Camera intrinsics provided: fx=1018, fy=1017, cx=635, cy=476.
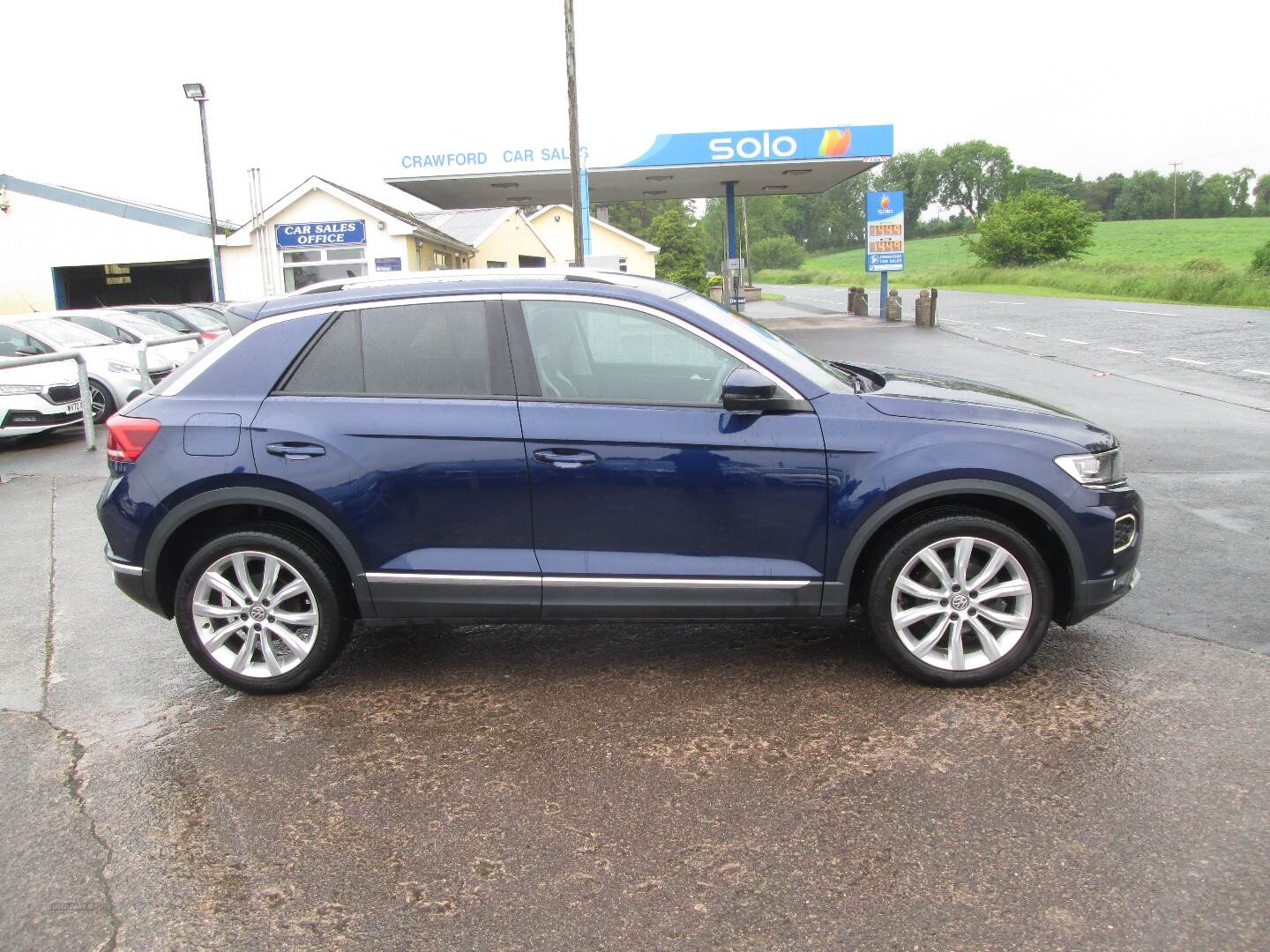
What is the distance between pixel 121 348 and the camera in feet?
49.2

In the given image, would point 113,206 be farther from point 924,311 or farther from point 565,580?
point 565,580

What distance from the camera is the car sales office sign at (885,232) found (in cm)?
2967

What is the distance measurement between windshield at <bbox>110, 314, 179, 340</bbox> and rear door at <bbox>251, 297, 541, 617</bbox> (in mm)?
13553

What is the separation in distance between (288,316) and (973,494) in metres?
3.06

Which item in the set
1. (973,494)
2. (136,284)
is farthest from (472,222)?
(973,494)

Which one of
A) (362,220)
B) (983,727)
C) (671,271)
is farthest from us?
(671,271)

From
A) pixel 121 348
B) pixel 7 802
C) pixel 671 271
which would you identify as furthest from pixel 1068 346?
pixel 671 271

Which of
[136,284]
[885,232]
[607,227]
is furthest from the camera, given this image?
[607,227]

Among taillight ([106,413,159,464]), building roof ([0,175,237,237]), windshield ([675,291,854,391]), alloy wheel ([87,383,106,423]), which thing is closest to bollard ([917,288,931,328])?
alloy wheel ([87,383,106,423])

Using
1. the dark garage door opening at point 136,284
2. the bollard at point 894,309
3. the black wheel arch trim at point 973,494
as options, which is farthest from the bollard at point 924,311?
the dark garage door opening at point 136,284

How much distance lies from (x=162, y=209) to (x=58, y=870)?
3277 cm

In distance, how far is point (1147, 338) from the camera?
20.1 m

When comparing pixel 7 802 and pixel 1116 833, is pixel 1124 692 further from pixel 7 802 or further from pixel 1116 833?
pixel 7 802

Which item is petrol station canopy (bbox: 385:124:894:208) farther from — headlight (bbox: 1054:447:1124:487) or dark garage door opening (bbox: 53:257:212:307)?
headlight (bbox: 1054:447:1124:487)
